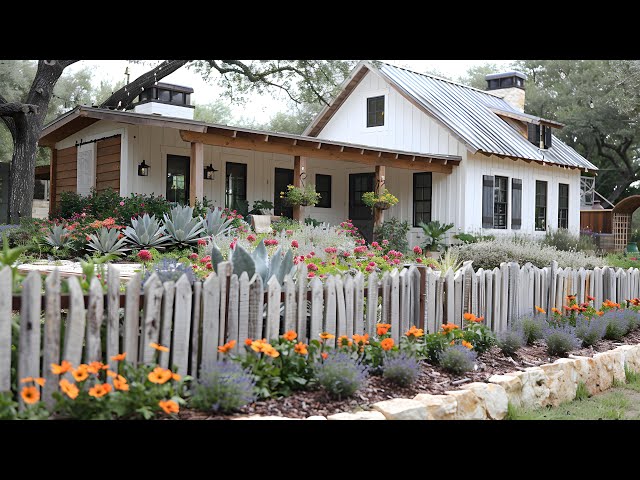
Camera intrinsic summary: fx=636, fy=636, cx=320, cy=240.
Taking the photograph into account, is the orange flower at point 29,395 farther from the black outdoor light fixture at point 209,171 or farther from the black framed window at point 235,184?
the black framed window at point 235,184

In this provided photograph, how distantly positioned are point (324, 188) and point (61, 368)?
16573 millimetres

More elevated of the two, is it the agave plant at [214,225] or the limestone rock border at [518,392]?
the agave plant at [214,225]

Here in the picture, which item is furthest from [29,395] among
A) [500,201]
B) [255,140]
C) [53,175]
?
[500,201]

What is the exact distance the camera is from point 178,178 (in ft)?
51.9

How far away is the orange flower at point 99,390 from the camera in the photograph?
3234 millimetres

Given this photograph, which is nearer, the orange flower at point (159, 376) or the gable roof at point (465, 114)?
the orange flower at point (159, 376)

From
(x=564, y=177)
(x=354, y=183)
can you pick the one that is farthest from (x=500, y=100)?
(x=354, y=183)

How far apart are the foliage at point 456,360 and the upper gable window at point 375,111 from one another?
16198 millimetres

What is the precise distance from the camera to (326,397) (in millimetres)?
4023

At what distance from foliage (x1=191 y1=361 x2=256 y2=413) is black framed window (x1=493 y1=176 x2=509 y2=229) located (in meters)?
16.8

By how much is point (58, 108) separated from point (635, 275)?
31.4m

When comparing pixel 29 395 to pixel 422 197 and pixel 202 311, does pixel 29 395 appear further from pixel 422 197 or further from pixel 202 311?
pixel 422 197

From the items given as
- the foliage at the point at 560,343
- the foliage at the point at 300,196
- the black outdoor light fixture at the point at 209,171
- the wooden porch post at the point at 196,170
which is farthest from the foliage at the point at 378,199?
the foliage at the point at 560,343
